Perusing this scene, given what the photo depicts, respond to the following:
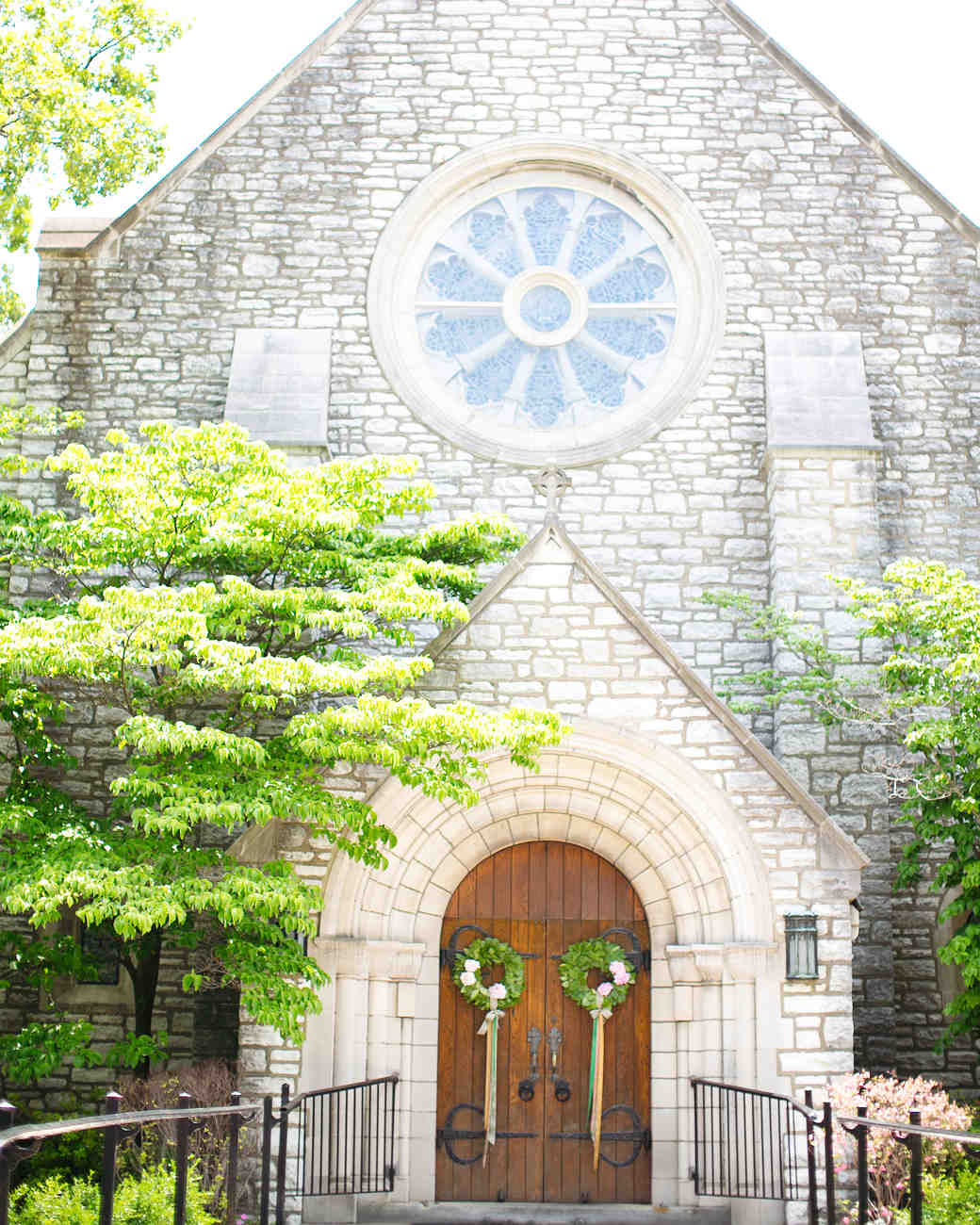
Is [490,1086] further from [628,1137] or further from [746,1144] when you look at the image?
[746,1144]

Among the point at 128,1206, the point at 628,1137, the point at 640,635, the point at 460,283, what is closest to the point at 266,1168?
the point at 128,1206

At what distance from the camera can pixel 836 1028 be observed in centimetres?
861

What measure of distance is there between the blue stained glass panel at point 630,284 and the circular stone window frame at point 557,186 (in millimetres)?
181

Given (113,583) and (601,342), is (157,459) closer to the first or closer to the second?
(113,583)

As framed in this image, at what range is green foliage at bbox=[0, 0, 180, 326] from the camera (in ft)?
39.6

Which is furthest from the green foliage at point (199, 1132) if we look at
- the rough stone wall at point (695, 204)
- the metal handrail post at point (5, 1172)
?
the rough stone wall at point (695, 204)

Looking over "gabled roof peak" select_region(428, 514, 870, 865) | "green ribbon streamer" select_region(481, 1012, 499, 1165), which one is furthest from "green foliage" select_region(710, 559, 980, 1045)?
Answer: "green ribbon streamer" select_region(481, 1012, 499, 1165)

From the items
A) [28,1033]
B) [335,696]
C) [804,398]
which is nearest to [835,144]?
[804,398]

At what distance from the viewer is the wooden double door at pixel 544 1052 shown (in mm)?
9281

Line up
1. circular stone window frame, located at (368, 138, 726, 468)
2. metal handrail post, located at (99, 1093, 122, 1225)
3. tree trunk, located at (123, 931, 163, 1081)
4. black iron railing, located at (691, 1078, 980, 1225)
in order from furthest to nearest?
circular stone window frame, located at (368, 138, 726, 468) < tree trunk, located at (123, 931, 163, 1081) < black iron railing, located at (691, 1078, 980, 1225) < metal handrail post, located at (99, 1093, 122, 1225)

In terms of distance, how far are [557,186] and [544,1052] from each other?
7424 millimetres

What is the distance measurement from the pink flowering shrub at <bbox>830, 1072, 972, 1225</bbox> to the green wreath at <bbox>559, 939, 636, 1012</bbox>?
1.60 m

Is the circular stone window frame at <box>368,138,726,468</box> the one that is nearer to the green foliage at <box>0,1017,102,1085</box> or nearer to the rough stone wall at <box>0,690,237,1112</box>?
the rough stone wall at <box>0,690,237,1112</box>

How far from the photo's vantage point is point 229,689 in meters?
8.41
